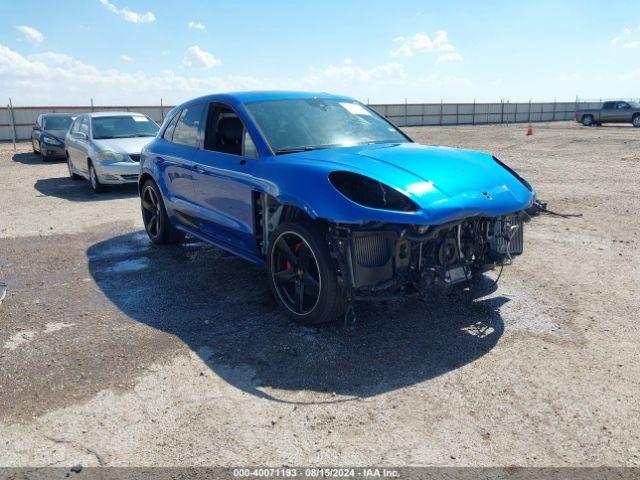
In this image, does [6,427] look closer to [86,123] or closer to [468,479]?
[468,479]

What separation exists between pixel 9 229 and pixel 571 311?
7.57 m

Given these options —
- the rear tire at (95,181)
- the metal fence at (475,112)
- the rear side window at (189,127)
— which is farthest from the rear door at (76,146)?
the metal fence at (475,112)

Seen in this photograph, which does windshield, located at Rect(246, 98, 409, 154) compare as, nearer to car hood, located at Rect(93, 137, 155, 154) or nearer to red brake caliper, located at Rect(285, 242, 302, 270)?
red brake caliper, located at Rect(285, 242, 302, 270)

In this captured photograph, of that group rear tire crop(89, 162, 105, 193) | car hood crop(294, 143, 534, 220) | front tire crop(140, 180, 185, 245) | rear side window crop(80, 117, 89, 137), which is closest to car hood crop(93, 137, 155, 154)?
rear tire crop(89, 162, 105, 193)

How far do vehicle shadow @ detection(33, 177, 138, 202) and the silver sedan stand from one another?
0.81 feet

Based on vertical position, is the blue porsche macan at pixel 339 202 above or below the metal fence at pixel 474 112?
below

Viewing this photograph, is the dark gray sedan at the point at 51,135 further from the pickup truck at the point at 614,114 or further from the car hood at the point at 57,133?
the pickup truck at the point at 614,114

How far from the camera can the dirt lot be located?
2.84 m

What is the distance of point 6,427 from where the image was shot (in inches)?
120

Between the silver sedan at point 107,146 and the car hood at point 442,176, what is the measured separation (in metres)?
7.43

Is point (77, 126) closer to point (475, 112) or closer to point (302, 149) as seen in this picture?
point (302, 149)

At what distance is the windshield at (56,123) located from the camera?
1831cm

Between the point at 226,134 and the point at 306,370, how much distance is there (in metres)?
2.57

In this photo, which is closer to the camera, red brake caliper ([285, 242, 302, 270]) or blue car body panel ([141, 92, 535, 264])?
blue car body panel ([141, 92, 535, 264])
